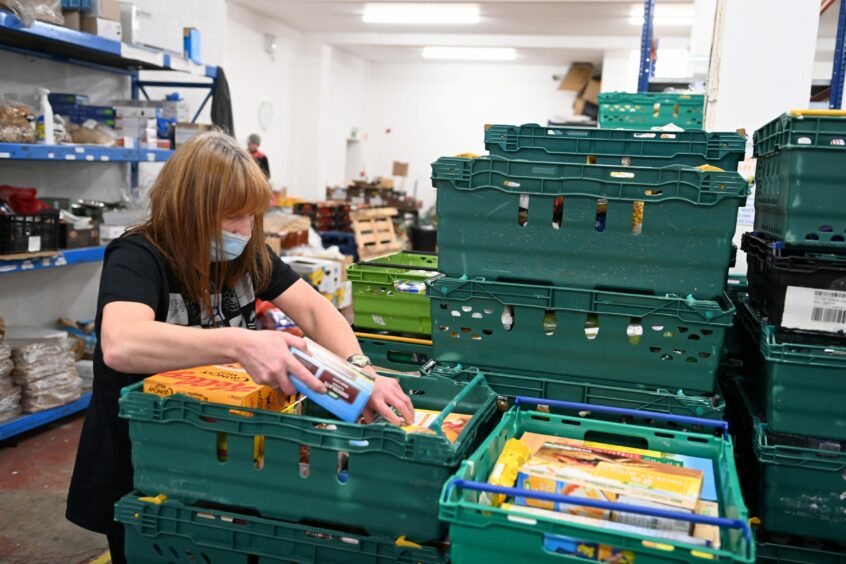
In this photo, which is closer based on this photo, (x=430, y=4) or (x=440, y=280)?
(x=440, y=280)

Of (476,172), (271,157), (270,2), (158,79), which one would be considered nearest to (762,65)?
(476,172)

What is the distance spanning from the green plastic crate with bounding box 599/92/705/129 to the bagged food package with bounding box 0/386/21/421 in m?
3.29

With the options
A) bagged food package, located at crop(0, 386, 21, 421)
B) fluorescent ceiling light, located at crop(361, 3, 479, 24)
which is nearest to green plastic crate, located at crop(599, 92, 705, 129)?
bagged food package, located at crop(0, 386, 21, 421)

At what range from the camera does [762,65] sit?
3.55 m

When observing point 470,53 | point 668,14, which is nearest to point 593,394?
point 668,14

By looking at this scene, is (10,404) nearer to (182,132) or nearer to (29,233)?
(29,233)

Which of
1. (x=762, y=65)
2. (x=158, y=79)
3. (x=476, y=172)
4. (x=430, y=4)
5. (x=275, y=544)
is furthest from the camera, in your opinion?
(x=430, y=4)

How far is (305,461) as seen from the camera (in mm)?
1392

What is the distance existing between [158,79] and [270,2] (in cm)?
512

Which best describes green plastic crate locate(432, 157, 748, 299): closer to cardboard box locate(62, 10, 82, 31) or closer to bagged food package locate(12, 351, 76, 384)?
bagged food package locate(12, 351, 76, 384)

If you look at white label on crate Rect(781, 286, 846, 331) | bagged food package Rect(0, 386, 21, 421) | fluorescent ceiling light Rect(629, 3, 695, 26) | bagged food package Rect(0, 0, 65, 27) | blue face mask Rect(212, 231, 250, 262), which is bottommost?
bagged food package Rect(0, 386, 21, 421)

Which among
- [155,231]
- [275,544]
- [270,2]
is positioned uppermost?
[270,2]

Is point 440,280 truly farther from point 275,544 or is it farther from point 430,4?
point 430,4

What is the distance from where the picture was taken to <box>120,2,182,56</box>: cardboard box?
4.46 meters
